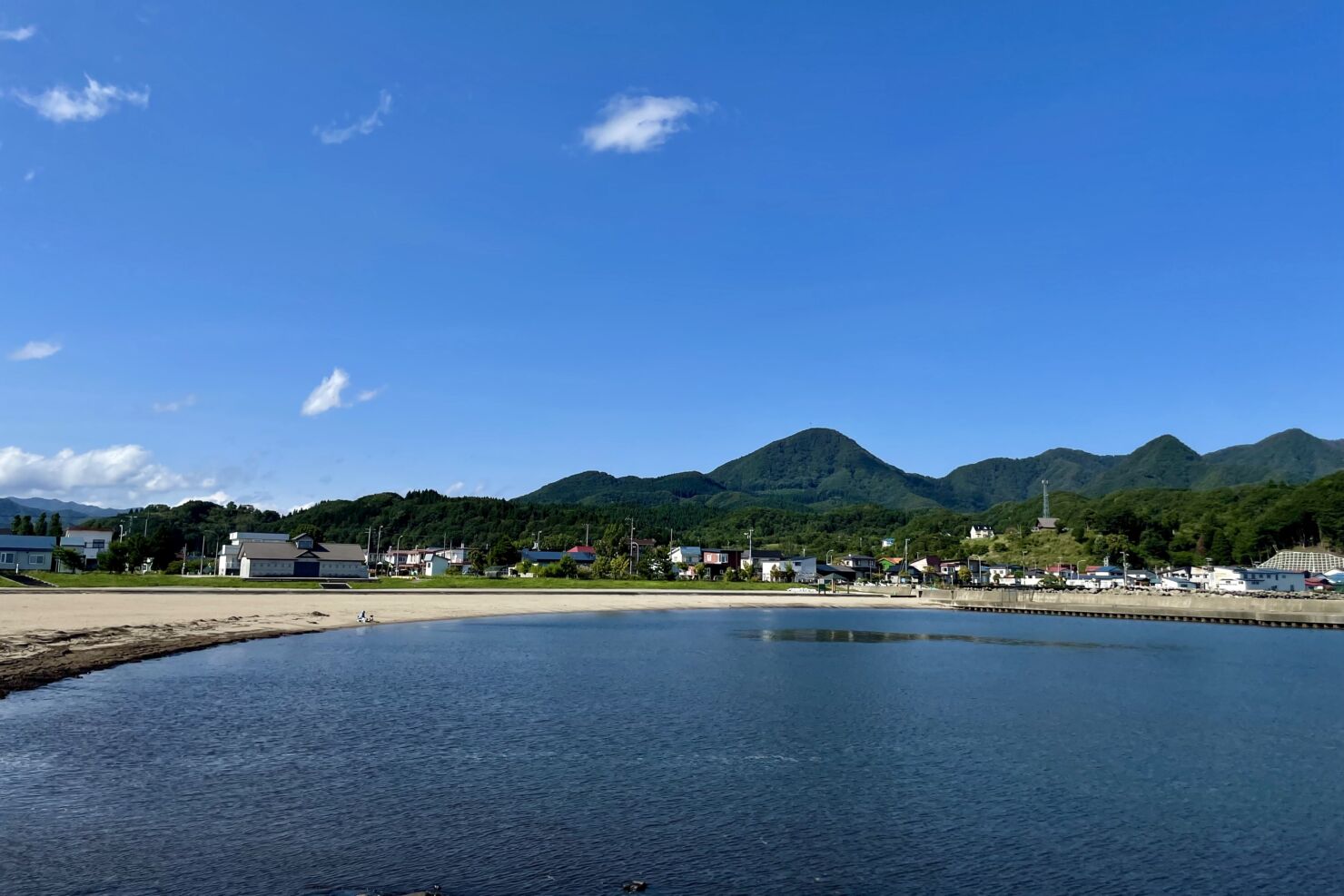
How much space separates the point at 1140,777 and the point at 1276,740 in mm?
9724

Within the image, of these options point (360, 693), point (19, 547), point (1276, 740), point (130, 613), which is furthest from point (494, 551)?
point (1276, 740)

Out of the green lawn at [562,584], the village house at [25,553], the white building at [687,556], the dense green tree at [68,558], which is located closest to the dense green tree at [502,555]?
the green lawn at [562,584]

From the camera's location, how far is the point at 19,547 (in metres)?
109

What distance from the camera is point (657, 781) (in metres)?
22.1

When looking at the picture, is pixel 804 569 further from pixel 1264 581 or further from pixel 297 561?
pixel 297 561

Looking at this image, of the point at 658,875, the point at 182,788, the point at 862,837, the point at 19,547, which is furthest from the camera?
the point at 19,547

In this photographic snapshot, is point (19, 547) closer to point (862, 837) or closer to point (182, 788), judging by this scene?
point (182, 788)

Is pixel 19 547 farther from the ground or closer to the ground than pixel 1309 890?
farther from the ground

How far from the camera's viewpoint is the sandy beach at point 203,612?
40.2m

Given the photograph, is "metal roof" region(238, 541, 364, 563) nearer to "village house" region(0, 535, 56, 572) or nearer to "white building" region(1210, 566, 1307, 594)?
"village house" region(0, 535, 56, 572)

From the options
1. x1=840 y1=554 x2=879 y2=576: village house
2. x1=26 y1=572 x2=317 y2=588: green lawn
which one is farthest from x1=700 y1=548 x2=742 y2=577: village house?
x1=26 y1=572 x2=317 y2=588: green lawn

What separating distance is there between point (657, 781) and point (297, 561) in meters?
106

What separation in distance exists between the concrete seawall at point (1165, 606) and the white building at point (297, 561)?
281ft

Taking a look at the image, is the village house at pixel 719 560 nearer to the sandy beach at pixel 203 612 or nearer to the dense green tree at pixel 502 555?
the dense green tree at pixel 502 555
